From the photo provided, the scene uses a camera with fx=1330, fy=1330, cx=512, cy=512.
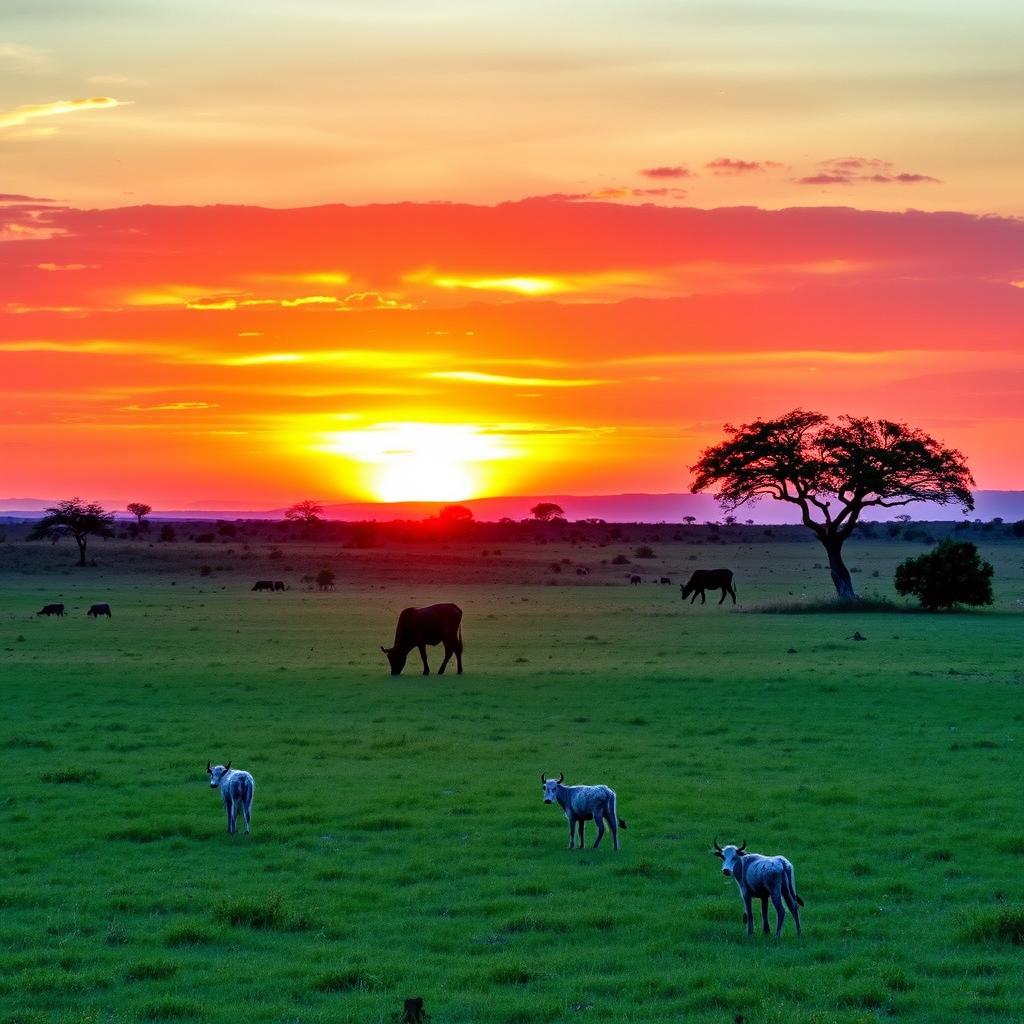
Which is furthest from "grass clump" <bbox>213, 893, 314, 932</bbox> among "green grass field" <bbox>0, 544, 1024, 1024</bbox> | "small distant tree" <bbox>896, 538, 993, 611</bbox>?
"small distant tree" <bbox>896, 538, 993, 611</bbox>

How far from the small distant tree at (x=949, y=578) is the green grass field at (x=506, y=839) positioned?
76.9 ft

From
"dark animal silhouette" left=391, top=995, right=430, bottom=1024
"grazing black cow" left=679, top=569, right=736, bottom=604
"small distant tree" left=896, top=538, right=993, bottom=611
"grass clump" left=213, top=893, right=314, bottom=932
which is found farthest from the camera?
"grazing black cow" left=679, top=569, right=736, bottom=604

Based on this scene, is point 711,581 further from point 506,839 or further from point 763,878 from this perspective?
point 763,878

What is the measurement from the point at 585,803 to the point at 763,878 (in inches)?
170

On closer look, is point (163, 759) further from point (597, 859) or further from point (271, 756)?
point (597, 859)

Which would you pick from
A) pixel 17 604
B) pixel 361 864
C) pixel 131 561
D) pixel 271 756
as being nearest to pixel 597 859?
pixel 361 864

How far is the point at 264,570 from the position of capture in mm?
108938

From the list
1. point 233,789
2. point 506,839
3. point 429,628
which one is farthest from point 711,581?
point 233,789

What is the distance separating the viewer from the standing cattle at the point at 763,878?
42.8 ft

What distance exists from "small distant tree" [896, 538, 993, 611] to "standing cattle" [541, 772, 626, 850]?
5148 centimetres

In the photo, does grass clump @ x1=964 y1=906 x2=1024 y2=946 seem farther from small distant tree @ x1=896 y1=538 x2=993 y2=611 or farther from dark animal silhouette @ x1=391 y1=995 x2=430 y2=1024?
small distant tree @ x1=896 y1=538 x2=993 y2=611

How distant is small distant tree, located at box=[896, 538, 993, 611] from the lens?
66000 mm

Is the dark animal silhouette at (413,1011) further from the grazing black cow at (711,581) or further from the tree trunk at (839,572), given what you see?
the grazing black cow at (711,581)

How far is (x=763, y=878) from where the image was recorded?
517 inches
